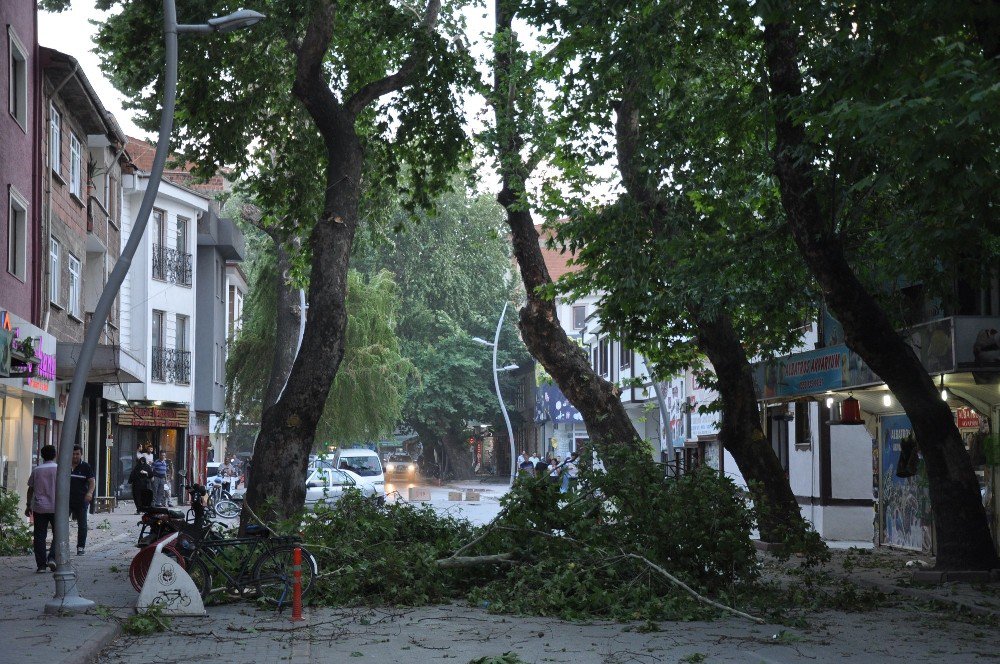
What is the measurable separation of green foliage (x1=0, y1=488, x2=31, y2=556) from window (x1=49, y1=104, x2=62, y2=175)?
28.3 ft

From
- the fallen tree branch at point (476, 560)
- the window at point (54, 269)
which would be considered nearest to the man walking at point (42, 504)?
the fallen tree branch at point (476, 560)

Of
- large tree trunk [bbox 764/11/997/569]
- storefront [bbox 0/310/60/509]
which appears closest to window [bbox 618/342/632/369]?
storefront [bbox 0/310/60/509]

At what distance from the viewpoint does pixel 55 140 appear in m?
29.6

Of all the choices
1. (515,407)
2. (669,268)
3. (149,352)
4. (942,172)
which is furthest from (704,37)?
(515,407)

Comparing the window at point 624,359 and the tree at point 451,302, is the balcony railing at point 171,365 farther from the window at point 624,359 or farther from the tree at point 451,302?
the tree at point 451,302

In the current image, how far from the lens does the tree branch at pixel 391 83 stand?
21.1 m

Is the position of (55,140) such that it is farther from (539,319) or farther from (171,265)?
(171,265)

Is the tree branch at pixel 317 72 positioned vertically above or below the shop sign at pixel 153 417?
above

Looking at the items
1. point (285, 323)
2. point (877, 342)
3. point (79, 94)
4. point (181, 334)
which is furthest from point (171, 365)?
point (877, 342)

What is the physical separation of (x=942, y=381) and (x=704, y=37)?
5748mm

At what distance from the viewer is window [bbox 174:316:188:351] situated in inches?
1914

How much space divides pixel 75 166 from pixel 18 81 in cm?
576

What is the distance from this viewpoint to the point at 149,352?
4612 cm

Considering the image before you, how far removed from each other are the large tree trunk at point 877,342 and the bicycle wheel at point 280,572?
7.04 m
